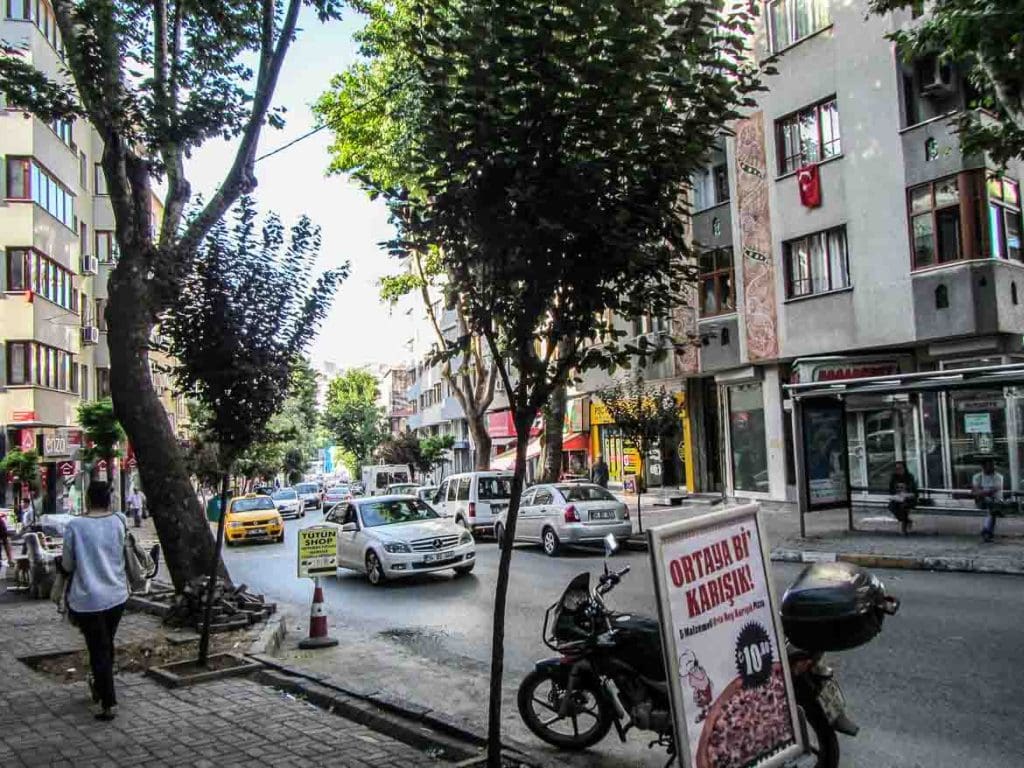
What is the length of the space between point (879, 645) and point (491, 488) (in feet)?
49.0

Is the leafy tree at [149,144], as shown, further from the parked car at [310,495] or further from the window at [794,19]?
the parked car at [310,495]

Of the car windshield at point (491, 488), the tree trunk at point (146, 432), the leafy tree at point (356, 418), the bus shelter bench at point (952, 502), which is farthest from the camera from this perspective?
the leafy tree at point (356, 418)

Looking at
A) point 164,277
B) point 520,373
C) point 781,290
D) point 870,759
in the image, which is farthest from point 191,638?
point 781,290

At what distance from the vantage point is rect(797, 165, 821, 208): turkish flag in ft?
72.6

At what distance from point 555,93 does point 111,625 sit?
211 inches

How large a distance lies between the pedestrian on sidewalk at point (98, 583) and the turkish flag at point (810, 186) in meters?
19.7

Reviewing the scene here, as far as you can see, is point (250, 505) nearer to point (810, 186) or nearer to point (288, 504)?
point (288, 504)

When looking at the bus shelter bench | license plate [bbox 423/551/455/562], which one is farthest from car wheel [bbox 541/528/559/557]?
the bus shelter bench

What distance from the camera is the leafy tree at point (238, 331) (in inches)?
352

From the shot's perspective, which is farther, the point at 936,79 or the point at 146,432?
the point at 936,79

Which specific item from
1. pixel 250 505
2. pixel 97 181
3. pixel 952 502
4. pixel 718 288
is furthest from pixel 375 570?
pixel 97 181

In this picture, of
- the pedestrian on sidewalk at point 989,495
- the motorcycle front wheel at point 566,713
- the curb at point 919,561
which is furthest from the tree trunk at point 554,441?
the motorcycle front wheel at point 566,713

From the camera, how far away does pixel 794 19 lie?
2308cm

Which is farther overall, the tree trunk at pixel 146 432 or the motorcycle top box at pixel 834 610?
the tree trunk at pixel 146 432
